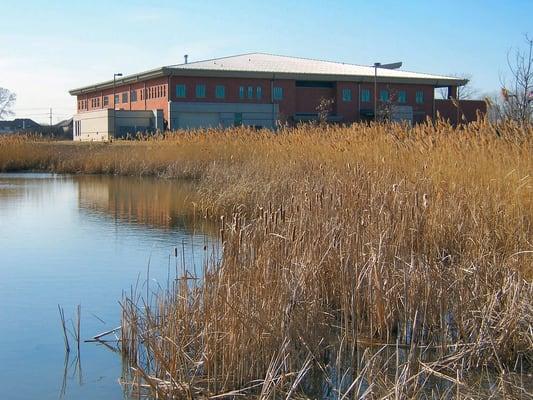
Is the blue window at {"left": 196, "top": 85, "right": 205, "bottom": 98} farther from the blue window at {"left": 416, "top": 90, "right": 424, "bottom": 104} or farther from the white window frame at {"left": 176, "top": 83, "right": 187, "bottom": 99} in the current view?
the blue window at {"left": 416, "top": 90, "right": 424, "bottom": 104}

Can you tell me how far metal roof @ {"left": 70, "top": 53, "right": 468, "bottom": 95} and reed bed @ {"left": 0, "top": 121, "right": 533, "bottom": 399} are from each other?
44.7 meters

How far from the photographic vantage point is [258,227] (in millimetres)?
6012

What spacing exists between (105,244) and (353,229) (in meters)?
5.48

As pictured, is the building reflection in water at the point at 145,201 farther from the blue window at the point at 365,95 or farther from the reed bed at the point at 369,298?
the blue window at the point at 365,95

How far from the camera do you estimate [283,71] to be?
53.9 meters

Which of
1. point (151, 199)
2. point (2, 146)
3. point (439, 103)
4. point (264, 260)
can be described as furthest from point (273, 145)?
point (439, 103)

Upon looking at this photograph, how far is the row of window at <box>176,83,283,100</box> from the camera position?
51.9m

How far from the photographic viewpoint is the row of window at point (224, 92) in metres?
51.9

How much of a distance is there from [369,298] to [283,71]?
49.4 m

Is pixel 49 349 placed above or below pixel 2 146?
below

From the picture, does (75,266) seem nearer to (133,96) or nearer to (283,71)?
(283,71)

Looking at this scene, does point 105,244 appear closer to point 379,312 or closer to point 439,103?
point 379,312

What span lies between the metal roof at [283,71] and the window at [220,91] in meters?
0.86

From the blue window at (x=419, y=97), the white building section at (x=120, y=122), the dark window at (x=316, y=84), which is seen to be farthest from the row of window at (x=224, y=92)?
the blue window at (x=419, y=97)
